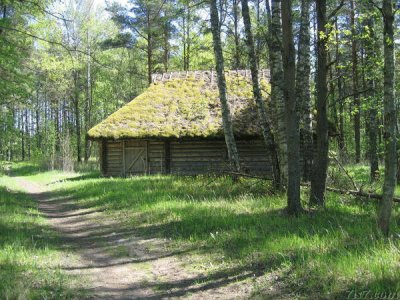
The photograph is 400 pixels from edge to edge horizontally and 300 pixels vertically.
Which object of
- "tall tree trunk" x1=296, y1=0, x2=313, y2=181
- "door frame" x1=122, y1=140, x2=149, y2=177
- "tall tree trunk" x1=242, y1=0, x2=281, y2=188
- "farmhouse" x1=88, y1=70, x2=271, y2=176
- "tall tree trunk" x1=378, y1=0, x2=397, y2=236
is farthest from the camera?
"door frame" x1=122, y1=140, x2=149, y2=177

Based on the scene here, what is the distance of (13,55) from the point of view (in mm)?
12836

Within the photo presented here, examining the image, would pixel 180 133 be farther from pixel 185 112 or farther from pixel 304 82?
pixel 304 82

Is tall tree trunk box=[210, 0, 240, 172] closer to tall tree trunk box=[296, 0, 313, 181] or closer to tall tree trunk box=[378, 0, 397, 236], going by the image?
tall tree trunk box=[296, 0, 313, 181]

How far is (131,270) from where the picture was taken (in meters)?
5.64

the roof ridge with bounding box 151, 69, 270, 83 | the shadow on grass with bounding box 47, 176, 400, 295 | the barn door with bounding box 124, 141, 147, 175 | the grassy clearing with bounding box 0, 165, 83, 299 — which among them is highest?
the roof ridge with bounding box 151, 69, 270, 83

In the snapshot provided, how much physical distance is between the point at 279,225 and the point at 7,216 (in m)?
6.05

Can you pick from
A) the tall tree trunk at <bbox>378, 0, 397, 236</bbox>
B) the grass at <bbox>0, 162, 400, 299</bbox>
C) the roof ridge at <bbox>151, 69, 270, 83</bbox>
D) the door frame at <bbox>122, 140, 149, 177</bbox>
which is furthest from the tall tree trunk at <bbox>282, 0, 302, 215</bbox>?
the roof ridge at <bbox>151, 69, 270, 83</bbox>

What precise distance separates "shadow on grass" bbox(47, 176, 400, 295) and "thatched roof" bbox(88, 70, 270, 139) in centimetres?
667

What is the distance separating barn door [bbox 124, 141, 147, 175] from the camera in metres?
20.2

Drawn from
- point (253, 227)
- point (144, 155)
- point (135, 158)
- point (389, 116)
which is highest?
point (389, 116)

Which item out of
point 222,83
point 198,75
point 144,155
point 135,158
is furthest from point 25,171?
point 222,83

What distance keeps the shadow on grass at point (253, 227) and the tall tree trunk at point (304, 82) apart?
1665 millimetres

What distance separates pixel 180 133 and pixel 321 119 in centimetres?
1152

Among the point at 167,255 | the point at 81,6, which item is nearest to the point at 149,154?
the point at 167,255
